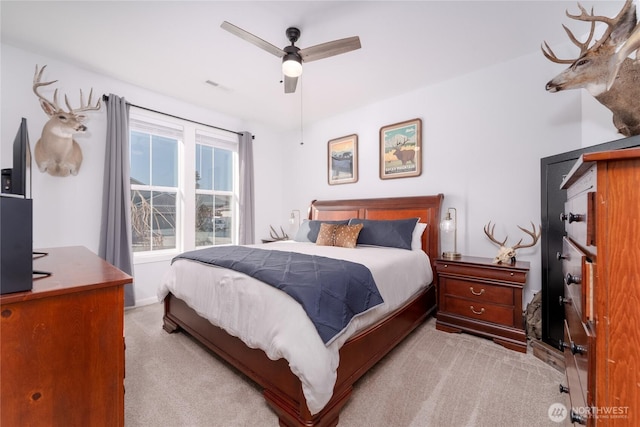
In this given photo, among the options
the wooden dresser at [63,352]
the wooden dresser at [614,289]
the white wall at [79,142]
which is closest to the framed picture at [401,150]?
the wooden dresser at [614,289]

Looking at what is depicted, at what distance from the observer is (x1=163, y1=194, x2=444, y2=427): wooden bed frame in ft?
4.75

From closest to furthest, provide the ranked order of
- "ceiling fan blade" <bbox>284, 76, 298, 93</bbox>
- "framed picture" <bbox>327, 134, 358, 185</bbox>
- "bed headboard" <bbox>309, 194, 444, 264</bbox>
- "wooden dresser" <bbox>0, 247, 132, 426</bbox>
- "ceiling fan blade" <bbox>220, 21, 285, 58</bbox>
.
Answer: "wooden dresser" <bbox>0, 247, 132, 426</bbox>, "ceiling fan blade" <bbox>220, 21, 285, 58</bbox>, "ceiling fan blade" <bbox>284, 76, 298, 93</bbox>, "bed headboard" <bbox>309, 194, 444, 264</bbox>, "framed picture" <bbox>327, 134, 358, 185</bbox>

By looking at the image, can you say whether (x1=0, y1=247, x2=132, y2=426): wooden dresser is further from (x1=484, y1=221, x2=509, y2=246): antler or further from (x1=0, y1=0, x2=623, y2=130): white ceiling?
(x1=484, y1=221, x2=509, y2=246): antler

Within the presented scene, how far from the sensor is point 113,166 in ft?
10.2

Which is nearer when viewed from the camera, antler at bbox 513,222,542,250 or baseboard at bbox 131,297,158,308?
antler at bbox 513,222,542,250

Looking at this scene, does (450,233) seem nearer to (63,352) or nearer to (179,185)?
(63,352)

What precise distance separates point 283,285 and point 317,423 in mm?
729

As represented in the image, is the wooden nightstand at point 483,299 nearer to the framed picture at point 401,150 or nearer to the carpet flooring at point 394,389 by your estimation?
the carpet flooring at point 394,389

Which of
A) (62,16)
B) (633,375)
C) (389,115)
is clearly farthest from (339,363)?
(62,16)

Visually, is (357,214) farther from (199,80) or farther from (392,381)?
(199,80)

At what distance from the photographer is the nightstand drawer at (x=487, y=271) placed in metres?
2.29

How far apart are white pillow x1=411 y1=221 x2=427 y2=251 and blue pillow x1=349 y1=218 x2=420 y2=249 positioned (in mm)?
76

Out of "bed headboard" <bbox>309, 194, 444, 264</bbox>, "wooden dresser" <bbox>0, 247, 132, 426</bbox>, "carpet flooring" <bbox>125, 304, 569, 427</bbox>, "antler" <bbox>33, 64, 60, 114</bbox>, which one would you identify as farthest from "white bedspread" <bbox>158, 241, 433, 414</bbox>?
"antler" <bbox>33, 64, 60, 114</bbox>

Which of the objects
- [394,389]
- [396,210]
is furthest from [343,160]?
[394,389]
